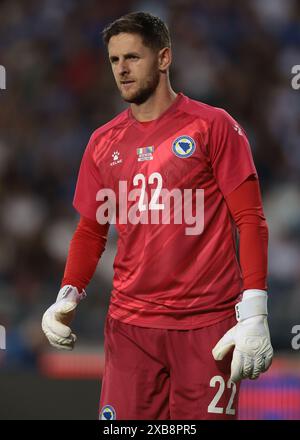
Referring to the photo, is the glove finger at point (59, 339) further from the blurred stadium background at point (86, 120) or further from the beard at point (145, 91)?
the blurred stadium background at point (86, 120)

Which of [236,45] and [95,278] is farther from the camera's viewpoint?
[236,45]

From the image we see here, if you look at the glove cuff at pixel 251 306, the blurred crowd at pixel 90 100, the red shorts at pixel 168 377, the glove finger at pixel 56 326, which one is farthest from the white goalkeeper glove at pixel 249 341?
the blurred crowd at pixel 90 100

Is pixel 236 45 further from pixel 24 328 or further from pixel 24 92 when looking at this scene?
pixel 24 328

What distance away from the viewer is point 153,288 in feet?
10.7

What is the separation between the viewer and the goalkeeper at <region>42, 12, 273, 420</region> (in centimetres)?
315

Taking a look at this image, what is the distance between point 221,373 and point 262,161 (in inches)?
175

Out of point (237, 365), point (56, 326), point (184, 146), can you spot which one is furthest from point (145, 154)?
point (237, 365)

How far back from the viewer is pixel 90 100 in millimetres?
7984

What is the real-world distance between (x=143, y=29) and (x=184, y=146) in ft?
1.48

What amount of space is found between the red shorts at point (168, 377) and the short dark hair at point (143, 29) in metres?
1.02

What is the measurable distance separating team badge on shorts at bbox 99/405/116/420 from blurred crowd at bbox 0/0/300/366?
2923 millimetres

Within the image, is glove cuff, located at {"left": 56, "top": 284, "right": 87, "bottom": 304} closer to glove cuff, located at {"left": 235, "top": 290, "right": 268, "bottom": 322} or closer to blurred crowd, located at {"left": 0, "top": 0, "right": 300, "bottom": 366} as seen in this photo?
glove cuff, located at {"left": 235, "top": 290, "right": 268, "bottom": 322}
